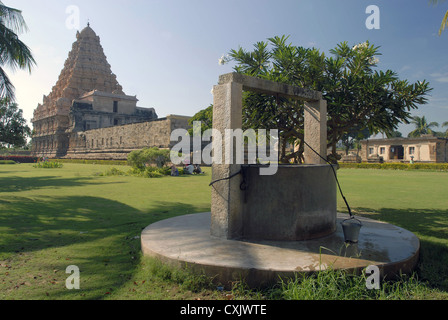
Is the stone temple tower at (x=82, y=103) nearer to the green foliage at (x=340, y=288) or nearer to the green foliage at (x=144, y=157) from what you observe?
the green foliage at (x=144, y=157)

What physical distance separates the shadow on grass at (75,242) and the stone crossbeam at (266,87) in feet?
8.36

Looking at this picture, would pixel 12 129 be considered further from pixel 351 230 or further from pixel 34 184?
pixel 351 230

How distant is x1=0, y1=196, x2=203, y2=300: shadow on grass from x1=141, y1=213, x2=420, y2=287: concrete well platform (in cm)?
46

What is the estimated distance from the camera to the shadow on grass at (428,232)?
10.4 feet

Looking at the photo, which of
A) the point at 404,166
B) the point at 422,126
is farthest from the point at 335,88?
the point at 422,126

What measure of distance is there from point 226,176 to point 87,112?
4291cm

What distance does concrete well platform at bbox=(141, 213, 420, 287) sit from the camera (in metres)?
2.81

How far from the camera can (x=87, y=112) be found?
41.4 meters

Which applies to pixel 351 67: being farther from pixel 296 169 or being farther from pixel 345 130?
pixel 296 169

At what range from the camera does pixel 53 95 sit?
174ft
